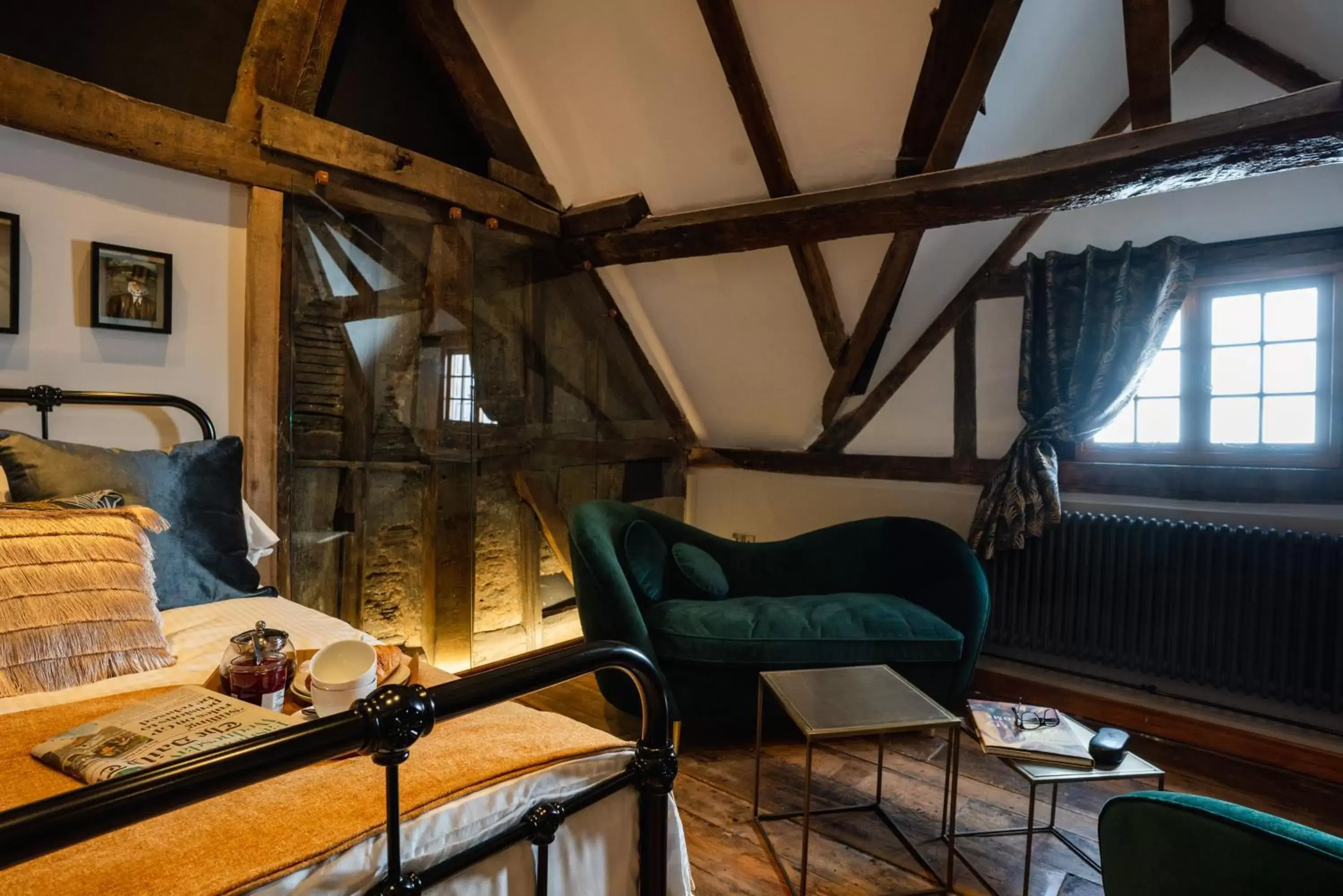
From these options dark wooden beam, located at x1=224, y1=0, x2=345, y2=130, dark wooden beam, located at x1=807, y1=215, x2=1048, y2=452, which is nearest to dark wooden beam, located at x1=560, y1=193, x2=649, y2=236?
dark wooden beam, located at x1=224, y1=0, x2=345, y2=130

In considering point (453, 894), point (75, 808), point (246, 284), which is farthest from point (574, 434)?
point (75, 808)

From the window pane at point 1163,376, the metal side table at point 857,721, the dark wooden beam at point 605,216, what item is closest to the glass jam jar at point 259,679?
the metal side table at point 857,721

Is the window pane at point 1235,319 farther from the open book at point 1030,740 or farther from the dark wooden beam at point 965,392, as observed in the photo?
the open book at point 1030,740

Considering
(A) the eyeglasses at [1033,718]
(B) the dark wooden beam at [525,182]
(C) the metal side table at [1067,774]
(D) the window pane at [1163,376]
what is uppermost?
(B) the dark wooden beam at [525,182]

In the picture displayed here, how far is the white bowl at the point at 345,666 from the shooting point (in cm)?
120

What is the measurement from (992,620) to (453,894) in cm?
315

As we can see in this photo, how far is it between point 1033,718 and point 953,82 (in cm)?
213

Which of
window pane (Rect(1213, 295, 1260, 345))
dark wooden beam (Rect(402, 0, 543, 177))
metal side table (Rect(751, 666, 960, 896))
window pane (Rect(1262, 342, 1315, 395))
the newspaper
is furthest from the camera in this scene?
dark wooden beam (Rect(402, 0, 543, 177))

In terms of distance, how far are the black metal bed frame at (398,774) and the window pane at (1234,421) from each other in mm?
3128

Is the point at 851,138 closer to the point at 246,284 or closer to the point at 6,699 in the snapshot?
the point at 246,284

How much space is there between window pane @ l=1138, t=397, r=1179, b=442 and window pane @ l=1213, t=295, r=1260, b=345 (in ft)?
1.03

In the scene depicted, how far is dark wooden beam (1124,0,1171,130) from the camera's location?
2154 millimetres

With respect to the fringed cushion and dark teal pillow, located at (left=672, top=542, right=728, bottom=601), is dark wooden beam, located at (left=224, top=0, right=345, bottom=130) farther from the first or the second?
dark teal pillow, located at (left=672, top=542, right=728, bottom=601)

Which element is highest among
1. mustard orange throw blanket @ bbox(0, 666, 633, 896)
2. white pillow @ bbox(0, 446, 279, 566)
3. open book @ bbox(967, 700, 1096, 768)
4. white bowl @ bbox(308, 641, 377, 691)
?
white pillow @ bbox(0, 446, 279, 566)
